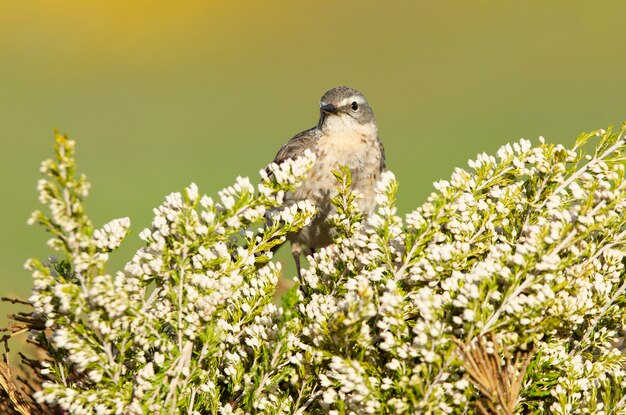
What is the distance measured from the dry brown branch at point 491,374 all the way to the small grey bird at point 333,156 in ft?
12.2

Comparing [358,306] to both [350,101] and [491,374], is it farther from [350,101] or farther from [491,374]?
[350,101]

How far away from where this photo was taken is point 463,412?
85.4 inches

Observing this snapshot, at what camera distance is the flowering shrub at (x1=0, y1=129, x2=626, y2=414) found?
2.08 meters

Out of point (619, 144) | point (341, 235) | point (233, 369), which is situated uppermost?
point (619, 144)

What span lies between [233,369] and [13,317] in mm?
997

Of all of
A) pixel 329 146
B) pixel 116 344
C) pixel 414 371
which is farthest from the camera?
pixel 329 146

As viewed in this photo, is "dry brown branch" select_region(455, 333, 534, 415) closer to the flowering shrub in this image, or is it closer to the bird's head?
the flowering shrub

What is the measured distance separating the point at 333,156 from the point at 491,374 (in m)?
4.30

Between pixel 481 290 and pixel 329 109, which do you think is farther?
pixel 329 109

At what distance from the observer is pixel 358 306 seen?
2.09 metres

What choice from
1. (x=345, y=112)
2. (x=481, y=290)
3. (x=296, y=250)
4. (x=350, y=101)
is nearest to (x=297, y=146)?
(x=345, y=112)

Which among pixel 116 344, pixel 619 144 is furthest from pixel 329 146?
pixel 116 344

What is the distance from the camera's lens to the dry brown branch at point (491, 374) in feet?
6.84

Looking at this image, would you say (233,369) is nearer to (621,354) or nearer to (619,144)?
(621,354)
